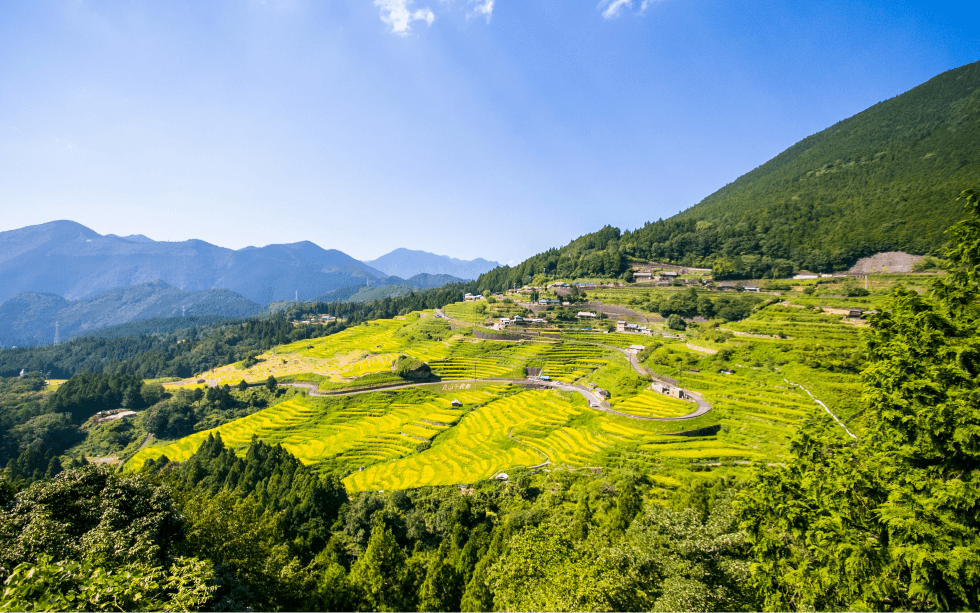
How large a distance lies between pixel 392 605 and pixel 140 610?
48.8 ft

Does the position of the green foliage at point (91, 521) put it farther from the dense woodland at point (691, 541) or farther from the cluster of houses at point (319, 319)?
the cluster of houses at point (319, 319)

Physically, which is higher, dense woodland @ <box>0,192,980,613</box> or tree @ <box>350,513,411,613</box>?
dense woodland @ <box>0,192,980,613</box>

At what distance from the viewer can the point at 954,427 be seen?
26.6 ft

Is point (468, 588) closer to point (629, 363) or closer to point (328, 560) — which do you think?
point (328, 560)

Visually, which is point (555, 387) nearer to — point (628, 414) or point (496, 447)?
point (628, 414)

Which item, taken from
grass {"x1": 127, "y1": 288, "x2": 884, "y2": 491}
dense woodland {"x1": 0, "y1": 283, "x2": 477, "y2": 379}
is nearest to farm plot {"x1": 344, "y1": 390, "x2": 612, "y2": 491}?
grass {"x1": 127, "y1": 288, "x2": 884, "y2": 491}

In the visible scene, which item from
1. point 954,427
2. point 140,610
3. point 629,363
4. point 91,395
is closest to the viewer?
point 140,610

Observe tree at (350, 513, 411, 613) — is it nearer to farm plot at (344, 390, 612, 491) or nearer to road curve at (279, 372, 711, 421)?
farm plot at (344, 390, 612, 491)

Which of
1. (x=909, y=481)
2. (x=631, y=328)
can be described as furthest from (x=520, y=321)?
(x=909, y=481)

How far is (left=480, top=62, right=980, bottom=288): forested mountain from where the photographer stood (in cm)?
9208

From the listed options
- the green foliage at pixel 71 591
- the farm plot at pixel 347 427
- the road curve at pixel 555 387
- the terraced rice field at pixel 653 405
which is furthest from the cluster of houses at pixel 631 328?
the green foliage at pixel 71 591

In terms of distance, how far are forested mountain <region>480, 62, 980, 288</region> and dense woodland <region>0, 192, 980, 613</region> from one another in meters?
105

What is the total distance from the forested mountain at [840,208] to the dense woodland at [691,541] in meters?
105

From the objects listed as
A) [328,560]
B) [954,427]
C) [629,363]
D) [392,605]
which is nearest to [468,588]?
[392,605]
